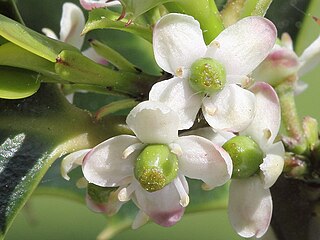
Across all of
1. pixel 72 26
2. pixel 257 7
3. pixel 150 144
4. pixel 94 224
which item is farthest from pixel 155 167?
pixel 94 224

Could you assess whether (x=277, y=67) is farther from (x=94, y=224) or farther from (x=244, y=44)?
(x=94, y=224)

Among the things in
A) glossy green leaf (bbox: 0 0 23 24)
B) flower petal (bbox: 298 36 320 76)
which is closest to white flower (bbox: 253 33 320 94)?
flower petal (bbox: 298 36 320 76)

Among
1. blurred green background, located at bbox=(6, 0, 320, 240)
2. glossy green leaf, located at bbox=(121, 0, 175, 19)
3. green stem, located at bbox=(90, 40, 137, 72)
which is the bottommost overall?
blurred green background, located at bbox=(6, 0, 320, 240)

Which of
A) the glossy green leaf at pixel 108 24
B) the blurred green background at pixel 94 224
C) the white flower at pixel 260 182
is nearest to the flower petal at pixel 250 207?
the white flower at pixel 260 182

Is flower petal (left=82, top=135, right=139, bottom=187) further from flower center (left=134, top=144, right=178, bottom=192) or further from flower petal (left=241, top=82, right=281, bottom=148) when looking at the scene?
flower petal (left=241, top=82, right=281, bottom=148)

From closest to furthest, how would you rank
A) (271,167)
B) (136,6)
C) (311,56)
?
(136,6)
(271,167)
(311,56)
